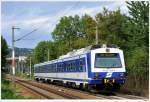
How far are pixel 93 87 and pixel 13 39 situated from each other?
1343 cm

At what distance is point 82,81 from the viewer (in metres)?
28.7

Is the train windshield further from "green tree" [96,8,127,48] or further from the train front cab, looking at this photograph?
"green tree" [96,8,127,48]

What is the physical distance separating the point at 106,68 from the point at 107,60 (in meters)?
0.52

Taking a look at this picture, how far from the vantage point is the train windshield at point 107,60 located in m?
26.8

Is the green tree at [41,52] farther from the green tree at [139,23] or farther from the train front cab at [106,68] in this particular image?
the train front cab at [106,68]

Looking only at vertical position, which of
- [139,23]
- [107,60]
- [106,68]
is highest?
[139,23]

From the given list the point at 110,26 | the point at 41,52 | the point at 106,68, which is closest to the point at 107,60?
the point at 106,68

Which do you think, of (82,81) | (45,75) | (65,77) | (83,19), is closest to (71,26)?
(83,19)

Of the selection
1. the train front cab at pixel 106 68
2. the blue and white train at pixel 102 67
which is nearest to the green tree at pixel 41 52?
the blue and white train at pixel 102 67

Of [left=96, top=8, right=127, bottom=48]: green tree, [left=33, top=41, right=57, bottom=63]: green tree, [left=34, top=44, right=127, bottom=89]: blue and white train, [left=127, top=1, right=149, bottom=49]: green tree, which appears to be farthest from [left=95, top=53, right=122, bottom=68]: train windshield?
[left=33, top=41, right=57, bottom=63]: green tree

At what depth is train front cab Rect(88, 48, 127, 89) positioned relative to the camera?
26.5 m

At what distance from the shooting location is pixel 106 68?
87.4 feet

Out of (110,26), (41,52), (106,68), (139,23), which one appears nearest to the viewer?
(106,68)

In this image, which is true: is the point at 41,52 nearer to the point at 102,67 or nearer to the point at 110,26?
the point at 110,26
